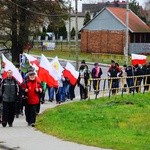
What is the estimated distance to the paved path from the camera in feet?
43.0

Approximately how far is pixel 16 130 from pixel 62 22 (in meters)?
38.4

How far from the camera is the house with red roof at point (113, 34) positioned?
74.8m

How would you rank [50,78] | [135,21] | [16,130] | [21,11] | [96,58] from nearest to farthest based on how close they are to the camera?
[16,130] < [50,78] < [21,11] < [96,58] < [135,21]

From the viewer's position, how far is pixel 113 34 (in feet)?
250

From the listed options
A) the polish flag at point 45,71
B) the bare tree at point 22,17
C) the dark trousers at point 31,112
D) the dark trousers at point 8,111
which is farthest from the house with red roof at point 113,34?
the dark trousers at point 8,111

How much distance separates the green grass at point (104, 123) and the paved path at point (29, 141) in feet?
1.24

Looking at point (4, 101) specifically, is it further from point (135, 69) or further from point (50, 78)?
point (135, 69)

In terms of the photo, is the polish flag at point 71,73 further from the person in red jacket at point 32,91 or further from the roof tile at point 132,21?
the roof tile at point 132,21

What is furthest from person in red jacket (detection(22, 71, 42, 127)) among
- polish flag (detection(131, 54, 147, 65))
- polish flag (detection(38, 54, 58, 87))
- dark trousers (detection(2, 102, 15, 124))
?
polish flag (detection(131, 54, 147, 65))

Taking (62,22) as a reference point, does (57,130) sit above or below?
below

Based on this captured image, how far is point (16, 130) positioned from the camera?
16.3m

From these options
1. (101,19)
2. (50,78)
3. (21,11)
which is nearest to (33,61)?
(50,78)

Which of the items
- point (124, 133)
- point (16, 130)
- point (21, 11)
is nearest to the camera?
point (124, 133)

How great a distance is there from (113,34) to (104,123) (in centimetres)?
5896
